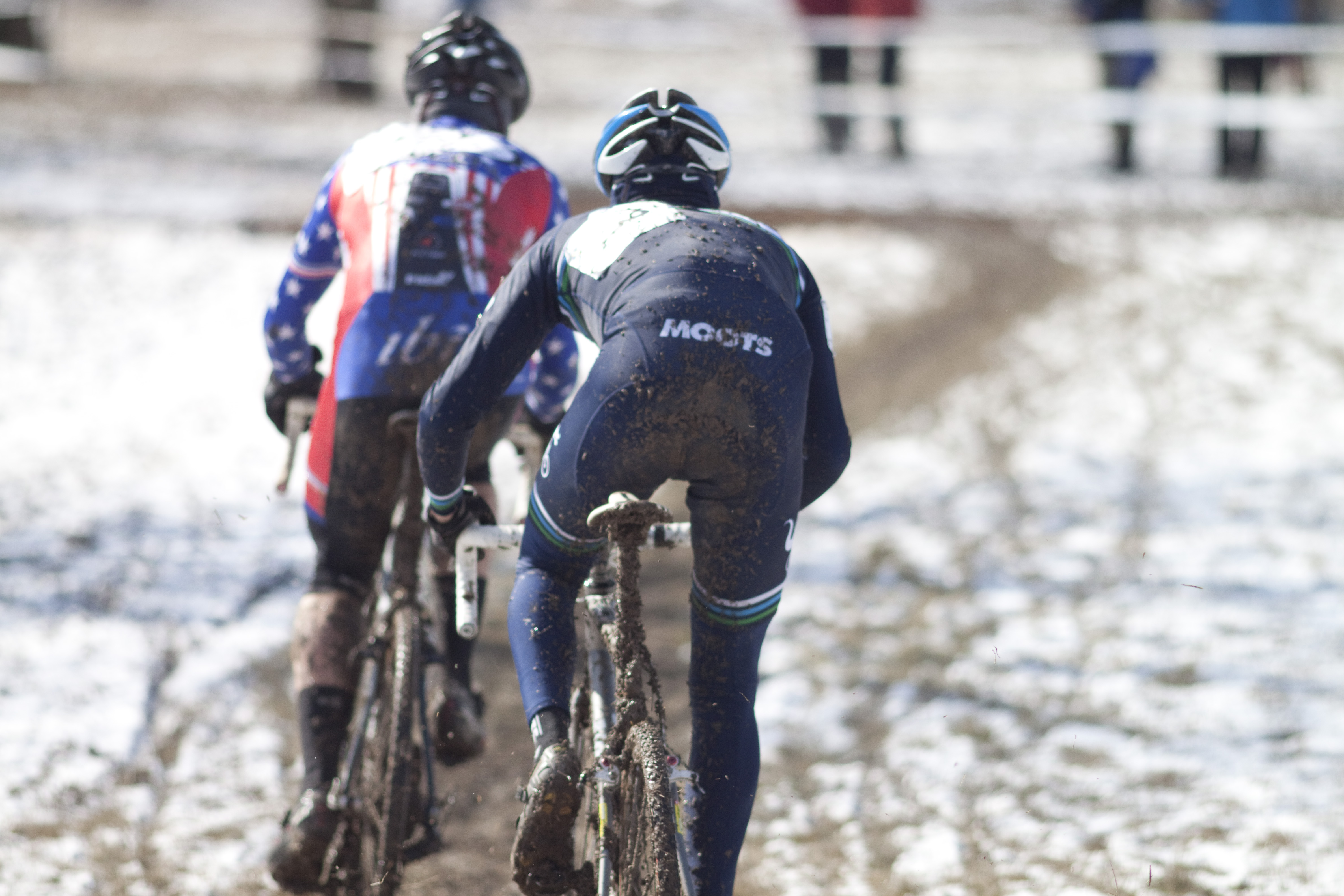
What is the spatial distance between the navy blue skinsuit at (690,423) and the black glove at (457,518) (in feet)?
0.23

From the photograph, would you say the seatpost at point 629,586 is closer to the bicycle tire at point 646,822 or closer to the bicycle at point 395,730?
the bicycle tire at point 646,822

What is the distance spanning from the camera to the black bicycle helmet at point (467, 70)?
165 inches

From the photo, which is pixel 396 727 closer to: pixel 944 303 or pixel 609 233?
pixel 609 233

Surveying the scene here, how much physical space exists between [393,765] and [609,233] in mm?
1626

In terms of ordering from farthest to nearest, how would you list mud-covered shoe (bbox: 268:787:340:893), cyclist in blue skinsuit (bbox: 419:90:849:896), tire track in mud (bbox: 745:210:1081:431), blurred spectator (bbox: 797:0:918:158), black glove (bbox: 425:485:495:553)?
blurred spectator (bbox: 797:0:918:158), tire track in mud (bbox: 745:210:1081:431), mud-covered shoe (bbox: 268:787:340:893), black glove (bbox: 425:485:495:553), cyclist in blue skinsuit (bbox: 419:90:849:896)

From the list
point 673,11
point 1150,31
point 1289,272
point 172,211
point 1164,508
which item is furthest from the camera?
point 673,11

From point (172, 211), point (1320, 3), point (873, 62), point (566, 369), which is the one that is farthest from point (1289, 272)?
point (1320, 3)

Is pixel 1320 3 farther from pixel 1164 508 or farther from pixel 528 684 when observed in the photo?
pixel 528 684

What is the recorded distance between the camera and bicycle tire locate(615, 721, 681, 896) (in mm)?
2586

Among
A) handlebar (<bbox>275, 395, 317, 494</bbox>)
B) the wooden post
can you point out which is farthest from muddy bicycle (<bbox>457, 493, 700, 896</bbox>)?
the wooden post

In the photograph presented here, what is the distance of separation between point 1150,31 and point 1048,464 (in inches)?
265

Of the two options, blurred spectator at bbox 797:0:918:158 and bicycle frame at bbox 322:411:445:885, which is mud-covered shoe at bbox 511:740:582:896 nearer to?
bicycle frame at bbox 322:411:445:885

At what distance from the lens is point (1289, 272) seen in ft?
30.8

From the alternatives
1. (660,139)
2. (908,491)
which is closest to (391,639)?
(660,139)
